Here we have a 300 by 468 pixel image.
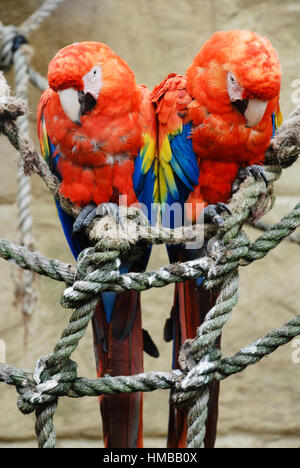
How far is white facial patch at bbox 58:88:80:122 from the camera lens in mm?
1029

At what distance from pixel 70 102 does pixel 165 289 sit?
2.99 feet

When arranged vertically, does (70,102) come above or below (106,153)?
above

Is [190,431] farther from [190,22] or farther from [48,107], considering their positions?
[190,22]

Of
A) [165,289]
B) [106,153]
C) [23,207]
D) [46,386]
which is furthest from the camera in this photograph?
[165,289]

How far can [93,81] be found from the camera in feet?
3.43

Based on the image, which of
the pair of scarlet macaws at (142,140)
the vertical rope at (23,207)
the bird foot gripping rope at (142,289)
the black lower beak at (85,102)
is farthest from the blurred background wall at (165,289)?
the bird foot gripping rope at (142,289)

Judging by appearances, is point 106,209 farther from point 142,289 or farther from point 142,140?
point 142,289

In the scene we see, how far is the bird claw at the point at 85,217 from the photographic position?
1.10 meters

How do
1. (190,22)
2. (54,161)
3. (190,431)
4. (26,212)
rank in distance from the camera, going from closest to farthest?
(190,431), (54,161), (26,212), (190,22)

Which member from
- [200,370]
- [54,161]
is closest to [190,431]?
[200,370]

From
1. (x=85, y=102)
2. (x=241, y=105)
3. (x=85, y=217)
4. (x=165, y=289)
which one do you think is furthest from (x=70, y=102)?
(x=165, y=289)

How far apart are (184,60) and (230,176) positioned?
2.37 feet

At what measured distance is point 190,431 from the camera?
2.64 feet

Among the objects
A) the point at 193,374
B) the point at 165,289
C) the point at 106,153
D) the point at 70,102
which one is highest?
the point at 70,102
